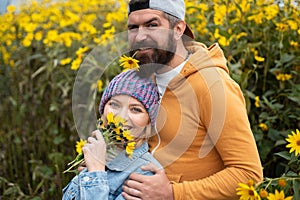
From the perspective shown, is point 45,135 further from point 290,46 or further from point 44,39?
point 290,46

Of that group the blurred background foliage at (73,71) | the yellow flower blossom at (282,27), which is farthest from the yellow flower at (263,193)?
the yellow flower blossom at (282,27)

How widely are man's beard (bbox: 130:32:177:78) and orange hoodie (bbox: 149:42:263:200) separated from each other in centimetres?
6

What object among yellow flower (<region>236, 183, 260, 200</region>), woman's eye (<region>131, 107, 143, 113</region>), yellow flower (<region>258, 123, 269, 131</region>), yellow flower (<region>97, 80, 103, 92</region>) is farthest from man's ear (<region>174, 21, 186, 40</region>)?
yellow flower (<region>97, 80, 103, 92</region>)

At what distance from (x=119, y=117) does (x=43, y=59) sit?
1.76 metres

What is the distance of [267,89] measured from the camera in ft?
8.55

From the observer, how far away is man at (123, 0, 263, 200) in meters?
1.56

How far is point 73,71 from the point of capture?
3150 mm

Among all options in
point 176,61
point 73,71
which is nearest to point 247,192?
point 176,61

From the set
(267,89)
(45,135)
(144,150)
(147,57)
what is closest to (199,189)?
(144,150)

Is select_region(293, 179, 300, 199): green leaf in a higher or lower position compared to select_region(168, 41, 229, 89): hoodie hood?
lower

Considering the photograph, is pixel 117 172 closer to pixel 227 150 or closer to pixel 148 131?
pixel 148 131

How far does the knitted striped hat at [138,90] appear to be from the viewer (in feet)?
5.19

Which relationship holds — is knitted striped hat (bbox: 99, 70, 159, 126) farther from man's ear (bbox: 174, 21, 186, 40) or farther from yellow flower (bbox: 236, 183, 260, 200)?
yellow flower (bbox: 236, 183, 260, 200)

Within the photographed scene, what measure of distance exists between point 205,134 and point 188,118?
0.22 ft
